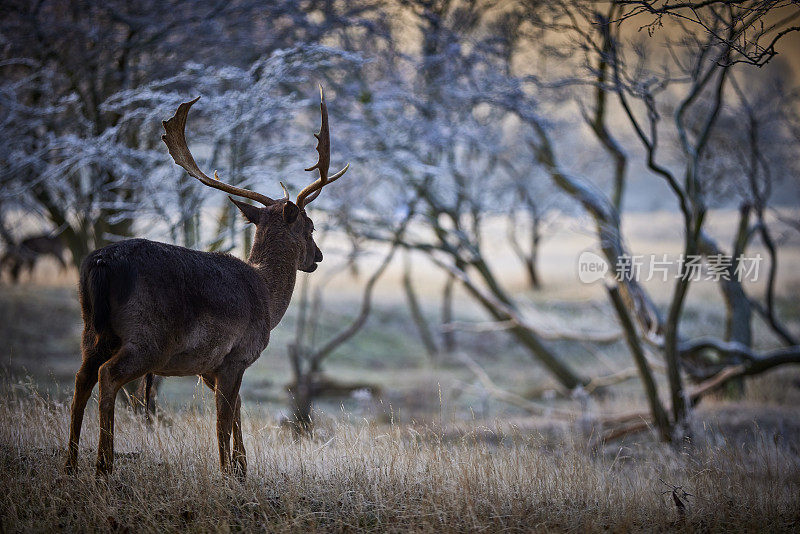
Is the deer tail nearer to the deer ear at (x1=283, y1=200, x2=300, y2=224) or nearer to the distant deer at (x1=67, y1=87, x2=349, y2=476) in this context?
the distant deer at (x1=67, y1=87, x2=349, y2=476)

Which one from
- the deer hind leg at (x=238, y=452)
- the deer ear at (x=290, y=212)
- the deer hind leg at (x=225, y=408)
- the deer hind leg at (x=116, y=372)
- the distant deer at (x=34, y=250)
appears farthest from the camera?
the distant deer at (x=34, y=250)

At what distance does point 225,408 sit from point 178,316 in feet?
2.22

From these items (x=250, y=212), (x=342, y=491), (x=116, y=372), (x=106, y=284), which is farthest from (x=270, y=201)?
(x=342, y=491)

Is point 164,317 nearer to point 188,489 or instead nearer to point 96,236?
point 188,489

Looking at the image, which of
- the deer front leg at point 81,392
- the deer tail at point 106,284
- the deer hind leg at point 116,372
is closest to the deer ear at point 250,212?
the deer tail at point 106,284

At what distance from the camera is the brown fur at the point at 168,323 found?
14.1 feet

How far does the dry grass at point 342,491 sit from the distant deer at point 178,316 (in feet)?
0.93

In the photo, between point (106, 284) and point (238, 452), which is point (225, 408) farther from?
point (106, 284)

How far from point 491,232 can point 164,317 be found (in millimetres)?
19209

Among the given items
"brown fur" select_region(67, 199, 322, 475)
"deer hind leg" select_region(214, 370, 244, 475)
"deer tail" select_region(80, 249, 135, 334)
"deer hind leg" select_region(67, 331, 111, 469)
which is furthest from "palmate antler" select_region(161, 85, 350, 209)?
"deer hind leg" select_region(67, 331, 111, 469)

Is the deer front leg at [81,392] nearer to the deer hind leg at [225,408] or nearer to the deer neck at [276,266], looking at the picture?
the deer hind leg at [225,408]

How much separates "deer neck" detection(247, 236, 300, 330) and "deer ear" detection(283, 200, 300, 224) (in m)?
0.16

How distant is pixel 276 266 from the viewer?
522 cm

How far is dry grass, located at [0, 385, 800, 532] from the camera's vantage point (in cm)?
443
